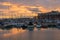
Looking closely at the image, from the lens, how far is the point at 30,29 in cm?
5606

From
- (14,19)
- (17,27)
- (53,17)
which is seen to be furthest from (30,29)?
(53,17)

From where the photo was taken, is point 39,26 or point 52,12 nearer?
point 39,26

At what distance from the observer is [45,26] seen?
63.1m

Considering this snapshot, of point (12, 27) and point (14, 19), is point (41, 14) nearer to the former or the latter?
point (14, 19)

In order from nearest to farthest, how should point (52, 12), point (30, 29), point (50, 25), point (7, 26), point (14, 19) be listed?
point (30, 29) < point (7, 26) < point (50, 25) < point (14, 19) < point (52, 12)

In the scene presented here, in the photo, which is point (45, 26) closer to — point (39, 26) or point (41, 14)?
point (39, 26)

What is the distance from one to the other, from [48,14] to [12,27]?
1331 inches

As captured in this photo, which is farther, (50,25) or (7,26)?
(50,25)

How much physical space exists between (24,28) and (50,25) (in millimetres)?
9313

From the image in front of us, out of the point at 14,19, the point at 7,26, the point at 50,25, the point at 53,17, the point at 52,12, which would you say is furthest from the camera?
the point at 52,12

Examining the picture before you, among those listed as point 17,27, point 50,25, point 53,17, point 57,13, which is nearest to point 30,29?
point 17,27

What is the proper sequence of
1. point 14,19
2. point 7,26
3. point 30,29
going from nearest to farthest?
point 30,29, point 7,26, point 14,19

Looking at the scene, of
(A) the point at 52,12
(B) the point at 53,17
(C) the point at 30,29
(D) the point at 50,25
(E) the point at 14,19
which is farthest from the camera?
(A) the point at 52,12

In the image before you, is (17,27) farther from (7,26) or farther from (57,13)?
(57,13)
